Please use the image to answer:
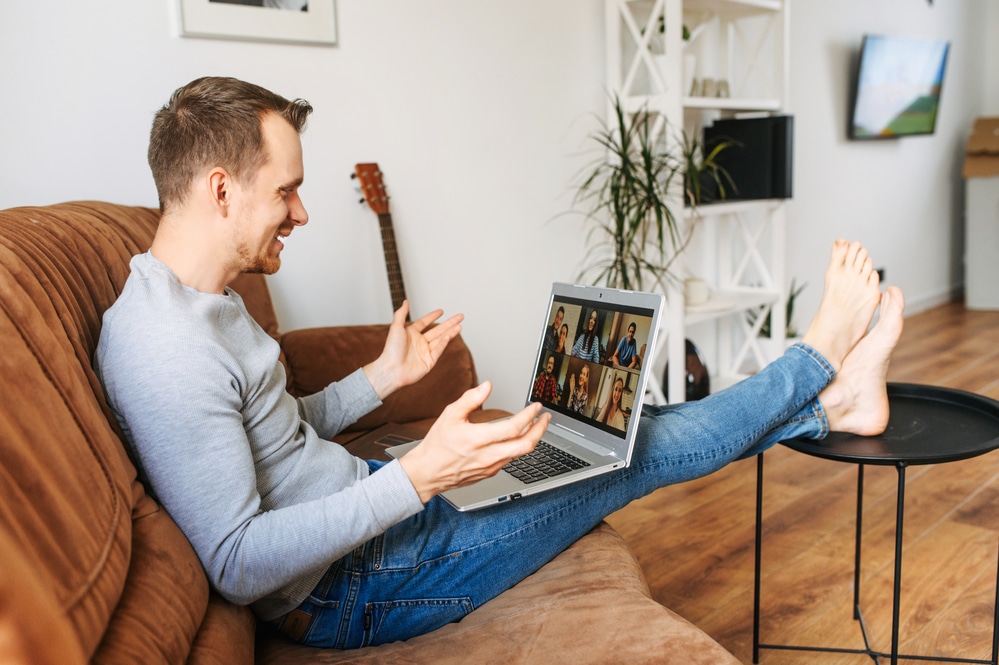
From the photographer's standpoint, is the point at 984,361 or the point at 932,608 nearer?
the point at 932,608

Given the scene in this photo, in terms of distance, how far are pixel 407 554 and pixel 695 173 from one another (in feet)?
6.56

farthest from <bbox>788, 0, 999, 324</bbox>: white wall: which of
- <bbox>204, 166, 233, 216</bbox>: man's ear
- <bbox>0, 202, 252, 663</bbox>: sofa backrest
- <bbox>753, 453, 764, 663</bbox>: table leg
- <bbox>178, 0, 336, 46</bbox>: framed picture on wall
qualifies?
<bbox>0, 202, 252, 663</bbox>: sofa backrest

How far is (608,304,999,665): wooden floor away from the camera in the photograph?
5.65 ft

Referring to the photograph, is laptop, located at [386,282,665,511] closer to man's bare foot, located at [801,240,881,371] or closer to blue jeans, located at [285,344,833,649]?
blue jeans, located at [285,344,833,649]

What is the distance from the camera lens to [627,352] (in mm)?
1323

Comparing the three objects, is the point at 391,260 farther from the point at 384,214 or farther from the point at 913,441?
the point at 913,441

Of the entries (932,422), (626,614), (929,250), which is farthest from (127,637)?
(929,250)

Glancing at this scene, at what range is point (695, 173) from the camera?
278cm

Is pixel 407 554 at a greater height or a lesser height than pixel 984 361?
greater

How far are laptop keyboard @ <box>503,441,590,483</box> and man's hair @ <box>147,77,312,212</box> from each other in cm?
59

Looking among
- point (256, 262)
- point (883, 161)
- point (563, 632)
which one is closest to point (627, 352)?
point (563, 632)

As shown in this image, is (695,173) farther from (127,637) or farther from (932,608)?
(127,637)

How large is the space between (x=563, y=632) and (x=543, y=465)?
33 centimetres

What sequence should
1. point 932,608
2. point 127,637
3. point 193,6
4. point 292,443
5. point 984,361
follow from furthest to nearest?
point 984,361
point 193,6
point 932,608
point 292,443
point 127,637
